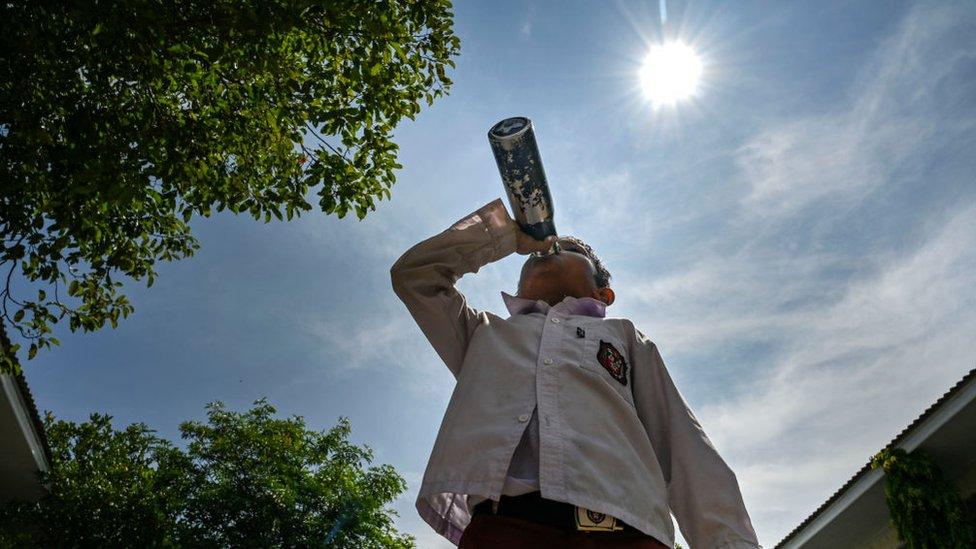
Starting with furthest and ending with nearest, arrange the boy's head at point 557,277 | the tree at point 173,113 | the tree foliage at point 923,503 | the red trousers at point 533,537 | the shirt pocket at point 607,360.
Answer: the tree foliage at point 923,503
the tree at point 173,113
the boy's head at point 557,277
the shirt pocket at point 607,360
the red trousers at point 533,537

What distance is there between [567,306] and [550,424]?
711 mm

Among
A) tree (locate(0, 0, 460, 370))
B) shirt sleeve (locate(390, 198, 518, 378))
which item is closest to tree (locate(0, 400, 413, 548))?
tree (locate(0, 0, 460, 370))

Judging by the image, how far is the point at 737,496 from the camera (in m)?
1.73

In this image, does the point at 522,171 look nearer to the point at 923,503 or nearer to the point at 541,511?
the point at 541,511

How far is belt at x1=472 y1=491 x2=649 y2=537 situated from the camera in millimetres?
1555

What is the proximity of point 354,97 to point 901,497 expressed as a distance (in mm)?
7605

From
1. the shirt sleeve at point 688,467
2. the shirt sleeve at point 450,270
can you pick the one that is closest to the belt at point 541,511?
the shirt sleeve at point 688,467

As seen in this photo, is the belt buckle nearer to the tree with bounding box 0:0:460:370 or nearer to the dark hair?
the dark hair

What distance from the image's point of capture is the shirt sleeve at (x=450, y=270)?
2.16 m

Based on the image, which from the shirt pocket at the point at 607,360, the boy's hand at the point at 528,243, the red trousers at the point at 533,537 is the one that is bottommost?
the red trousers at the point at 533,537

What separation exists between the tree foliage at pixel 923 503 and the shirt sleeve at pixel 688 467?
6490 millimetres

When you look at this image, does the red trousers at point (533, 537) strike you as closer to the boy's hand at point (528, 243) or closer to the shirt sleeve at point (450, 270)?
the shirt sleeve at point (450, 270)

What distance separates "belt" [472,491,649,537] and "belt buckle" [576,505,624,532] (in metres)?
0.01

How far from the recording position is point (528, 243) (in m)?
2.30
